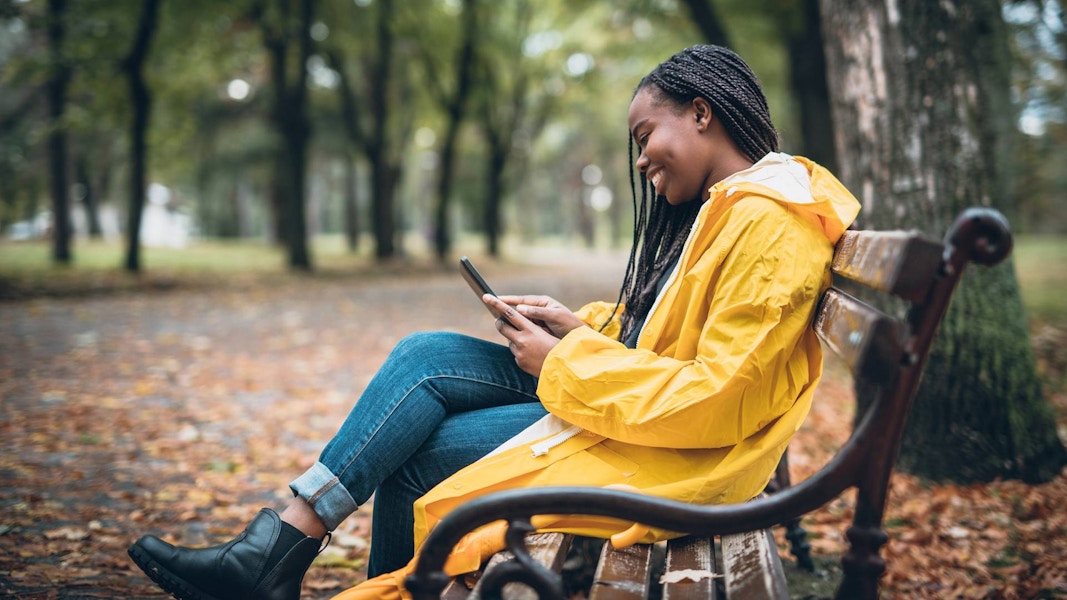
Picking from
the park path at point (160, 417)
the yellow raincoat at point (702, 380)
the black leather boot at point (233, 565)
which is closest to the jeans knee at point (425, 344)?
the yellow raincoat at point (702, 380)

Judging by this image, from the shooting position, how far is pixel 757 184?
5.40 feet

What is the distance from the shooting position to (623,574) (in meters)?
1.55

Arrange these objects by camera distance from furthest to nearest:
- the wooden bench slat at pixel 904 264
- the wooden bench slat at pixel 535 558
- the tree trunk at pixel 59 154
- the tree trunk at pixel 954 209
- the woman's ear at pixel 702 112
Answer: the tree trunk at pixel 59 154, the tree trunk at pixel 954 209, the woman's ear at pixel 702 112, the wooden bench slat at pixel 535 558, the wooden bench slat at pixel 904 264

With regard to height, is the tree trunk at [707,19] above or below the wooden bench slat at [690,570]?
above

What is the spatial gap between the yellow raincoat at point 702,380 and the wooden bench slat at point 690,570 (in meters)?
0.06

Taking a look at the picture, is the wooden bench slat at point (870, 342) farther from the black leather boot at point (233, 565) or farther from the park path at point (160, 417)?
the park path at point (160, 417)

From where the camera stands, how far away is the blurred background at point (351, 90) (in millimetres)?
10492

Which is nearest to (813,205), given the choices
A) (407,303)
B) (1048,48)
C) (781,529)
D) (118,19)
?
(781,529)

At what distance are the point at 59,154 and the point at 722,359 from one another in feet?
54.9

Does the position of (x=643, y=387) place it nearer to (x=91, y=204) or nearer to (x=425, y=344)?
(x=425, y=344)

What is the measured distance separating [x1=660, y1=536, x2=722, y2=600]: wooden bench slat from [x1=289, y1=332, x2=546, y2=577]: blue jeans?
55 cm

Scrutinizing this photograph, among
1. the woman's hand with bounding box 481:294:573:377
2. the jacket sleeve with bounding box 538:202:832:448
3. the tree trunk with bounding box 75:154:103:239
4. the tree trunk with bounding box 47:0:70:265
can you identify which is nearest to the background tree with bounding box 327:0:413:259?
the tree trunk with bounding box 47:0:70:265

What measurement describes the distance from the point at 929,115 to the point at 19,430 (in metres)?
5.36

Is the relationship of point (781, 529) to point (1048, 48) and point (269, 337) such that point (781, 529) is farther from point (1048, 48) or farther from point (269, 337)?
point (1048, 48)
